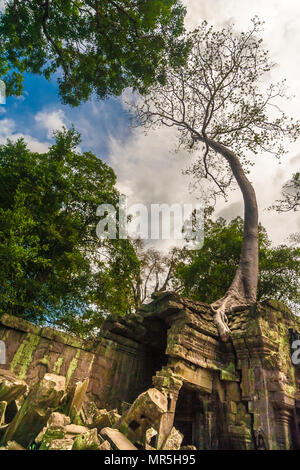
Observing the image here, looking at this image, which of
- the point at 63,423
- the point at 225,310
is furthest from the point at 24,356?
the point at 225,310

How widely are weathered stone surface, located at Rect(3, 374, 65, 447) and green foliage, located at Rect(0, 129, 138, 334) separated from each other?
4.66 metres

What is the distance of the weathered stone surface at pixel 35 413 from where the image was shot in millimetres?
2723

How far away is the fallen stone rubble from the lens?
257cm

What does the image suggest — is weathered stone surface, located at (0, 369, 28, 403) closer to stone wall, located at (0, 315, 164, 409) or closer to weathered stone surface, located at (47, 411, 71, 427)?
weathered stone surface, located at (47, 411, 71, 427)

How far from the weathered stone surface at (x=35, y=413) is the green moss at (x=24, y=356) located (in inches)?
67.8

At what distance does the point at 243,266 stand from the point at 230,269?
4.84 meters

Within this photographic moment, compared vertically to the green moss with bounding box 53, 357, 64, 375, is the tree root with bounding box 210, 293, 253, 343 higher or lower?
higher

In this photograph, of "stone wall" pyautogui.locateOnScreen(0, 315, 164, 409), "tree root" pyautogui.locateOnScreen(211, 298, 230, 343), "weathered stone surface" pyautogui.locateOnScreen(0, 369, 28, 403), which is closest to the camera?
"weathered stone surface" pyautogui.locateOnScreen(0, 369, 28, 403)

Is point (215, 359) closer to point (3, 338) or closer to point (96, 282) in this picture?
point (3, 338)

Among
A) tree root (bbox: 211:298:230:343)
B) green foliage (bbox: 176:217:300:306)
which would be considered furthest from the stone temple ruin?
green foliage (bbox: 176:217:300:306)

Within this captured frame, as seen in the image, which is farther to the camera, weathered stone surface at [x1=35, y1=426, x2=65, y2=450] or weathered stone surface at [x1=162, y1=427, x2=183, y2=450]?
weathered stone surface at [x1=162, y1=427, x2=183, y2=450]

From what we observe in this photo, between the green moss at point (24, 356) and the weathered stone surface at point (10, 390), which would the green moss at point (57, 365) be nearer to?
the green moss at point (24, 356)

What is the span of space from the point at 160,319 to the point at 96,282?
15.3ft
